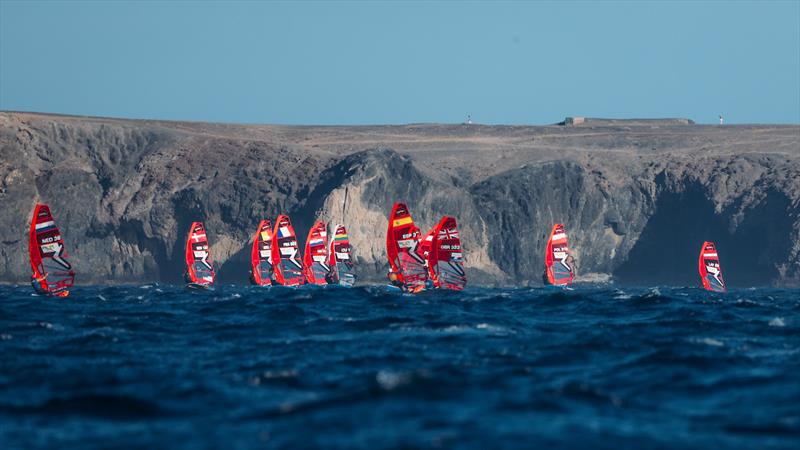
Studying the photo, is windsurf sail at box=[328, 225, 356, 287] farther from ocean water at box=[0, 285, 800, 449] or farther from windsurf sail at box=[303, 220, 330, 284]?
ocean water at box=[0, 285, 800, 449]

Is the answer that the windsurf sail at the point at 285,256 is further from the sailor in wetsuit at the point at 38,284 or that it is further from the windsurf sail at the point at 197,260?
the sailor in wetsuit at the point at 38,284

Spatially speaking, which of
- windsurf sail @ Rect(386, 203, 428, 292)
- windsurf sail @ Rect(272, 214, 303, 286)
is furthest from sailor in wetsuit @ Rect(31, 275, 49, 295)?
windsurf sail @ Rect(272, 214, 303, 286)

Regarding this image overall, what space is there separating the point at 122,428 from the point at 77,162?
11646 cm

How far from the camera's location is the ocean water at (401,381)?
19.6 meters

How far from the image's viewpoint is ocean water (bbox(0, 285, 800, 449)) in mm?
19562

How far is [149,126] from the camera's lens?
5802 inches

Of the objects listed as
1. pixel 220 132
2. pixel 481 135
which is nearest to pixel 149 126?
pixel 220 132

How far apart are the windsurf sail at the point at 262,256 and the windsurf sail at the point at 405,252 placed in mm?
25684

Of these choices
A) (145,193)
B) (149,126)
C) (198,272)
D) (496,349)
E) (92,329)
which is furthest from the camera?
(149,126)

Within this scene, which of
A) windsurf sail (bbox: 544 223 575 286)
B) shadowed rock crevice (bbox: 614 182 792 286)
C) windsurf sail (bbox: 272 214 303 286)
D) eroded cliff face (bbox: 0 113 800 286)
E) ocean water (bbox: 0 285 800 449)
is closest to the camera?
ocean water (bbox: 0 285 800 449)

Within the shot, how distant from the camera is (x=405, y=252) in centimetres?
6994

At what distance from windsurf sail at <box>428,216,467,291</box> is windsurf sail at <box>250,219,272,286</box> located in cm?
2614

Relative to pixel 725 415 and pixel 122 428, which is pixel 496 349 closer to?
pixel 725 415

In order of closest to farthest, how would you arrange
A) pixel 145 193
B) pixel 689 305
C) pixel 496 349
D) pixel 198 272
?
pixel 496 349 → pixel 689 305 → pixel 198 272 → pixel 145 193
